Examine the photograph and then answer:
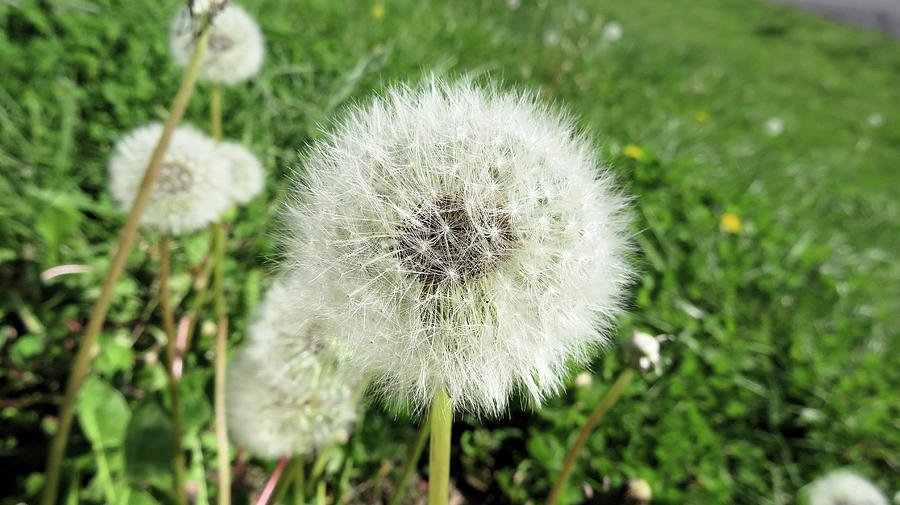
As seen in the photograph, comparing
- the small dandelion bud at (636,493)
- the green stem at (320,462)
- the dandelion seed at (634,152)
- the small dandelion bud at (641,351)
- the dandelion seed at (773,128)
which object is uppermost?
the dandelion seed at (773,128)

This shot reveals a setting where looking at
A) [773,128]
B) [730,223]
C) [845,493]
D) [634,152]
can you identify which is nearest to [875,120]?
[773,128]

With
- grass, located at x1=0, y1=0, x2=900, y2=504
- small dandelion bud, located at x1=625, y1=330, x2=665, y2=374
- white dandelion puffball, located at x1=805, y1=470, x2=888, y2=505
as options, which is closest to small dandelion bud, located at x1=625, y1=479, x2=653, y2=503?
grass, located at x1=0, y1=0, x2=900, y2=504

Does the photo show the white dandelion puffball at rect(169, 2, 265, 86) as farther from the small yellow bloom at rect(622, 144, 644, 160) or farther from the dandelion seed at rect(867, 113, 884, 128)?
the dandelion seed at rect(867, 113, 884, 128)

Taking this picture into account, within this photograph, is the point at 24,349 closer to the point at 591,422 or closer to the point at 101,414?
the point at 101,414

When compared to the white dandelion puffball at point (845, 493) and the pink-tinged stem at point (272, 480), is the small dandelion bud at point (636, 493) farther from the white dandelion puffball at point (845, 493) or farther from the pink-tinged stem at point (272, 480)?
the pink-tinged stem at point (272, 480)

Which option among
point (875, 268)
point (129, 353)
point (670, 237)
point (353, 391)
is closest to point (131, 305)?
point (129, 353)

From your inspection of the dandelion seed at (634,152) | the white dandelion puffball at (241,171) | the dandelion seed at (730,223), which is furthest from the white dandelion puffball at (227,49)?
the dandelion seed at (730,223)

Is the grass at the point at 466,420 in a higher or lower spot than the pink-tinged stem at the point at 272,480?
higher
